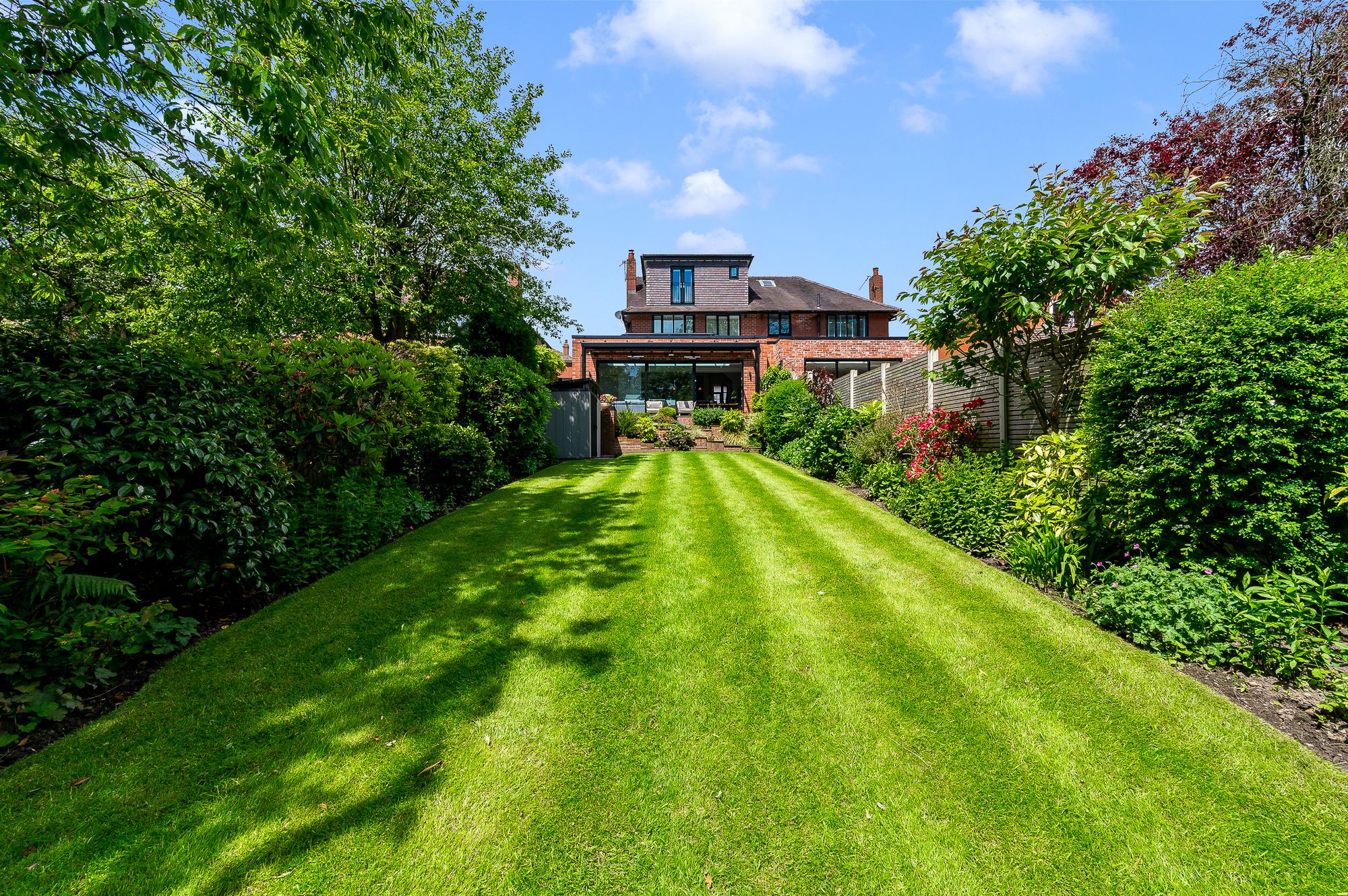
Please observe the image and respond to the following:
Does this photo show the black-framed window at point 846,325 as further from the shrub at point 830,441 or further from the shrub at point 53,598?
the shrub at point 53,598

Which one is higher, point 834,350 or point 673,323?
point 673,323

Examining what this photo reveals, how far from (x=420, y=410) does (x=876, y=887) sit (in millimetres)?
7560

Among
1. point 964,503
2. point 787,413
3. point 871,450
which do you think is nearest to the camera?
point 964,503

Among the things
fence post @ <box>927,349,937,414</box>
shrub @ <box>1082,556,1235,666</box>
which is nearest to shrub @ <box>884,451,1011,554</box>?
shrub @ <box>1082,556,1235,666</box>

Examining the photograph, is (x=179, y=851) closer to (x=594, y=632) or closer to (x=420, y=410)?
(x=594, y=632)

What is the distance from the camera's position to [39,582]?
114 inches

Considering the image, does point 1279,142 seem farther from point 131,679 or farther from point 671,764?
point 131,679

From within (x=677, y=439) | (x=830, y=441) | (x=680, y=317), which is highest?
(x=680, y=317)

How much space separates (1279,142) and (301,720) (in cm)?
1566

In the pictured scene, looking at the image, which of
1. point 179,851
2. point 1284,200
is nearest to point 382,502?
point 179,851

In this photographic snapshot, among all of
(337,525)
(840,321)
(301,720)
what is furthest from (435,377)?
(840,321)

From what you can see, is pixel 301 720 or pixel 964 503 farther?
pixel 964 503

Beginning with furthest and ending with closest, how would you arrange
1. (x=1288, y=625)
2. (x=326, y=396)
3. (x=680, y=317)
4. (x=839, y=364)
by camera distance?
(x=680, y=317), (x=839, y=364), (x=326, y=396), (x=1288, y=625)

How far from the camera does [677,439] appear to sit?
67.1 ft
